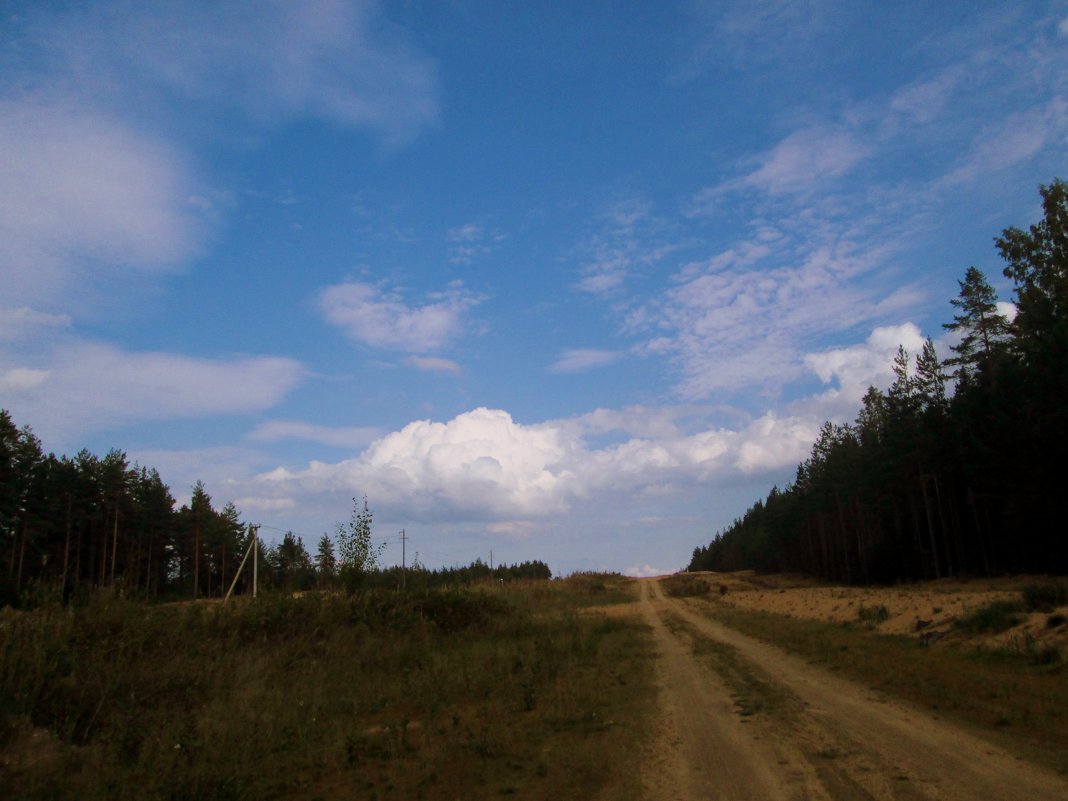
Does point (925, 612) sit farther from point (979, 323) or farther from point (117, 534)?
point (117, 534)

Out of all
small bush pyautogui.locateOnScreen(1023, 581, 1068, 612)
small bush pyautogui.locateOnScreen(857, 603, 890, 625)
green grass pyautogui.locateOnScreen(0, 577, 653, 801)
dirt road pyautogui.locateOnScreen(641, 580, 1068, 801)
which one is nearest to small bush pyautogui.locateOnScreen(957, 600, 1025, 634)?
small bush pyautogui.locateOnScreen(1023, 581, 1068, 612)

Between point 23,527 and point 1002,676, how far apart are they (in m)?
53.1

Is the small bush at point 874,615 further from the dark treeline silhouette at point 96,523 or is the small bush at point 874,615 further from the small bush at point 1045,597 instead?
the dark treeline silhouette at point 96,523

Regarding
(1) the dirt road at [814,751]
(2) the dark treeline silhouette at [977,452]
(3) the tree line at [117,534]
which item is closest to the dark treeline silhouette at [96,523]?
(3) the tree line at [117,534]

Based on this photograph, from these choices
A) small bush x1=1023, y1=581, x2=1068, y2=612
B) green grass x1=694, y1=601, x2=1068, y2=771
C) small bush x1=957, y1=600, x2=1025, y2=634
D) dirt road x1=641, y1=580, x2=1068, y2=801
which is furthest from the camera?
small bush x1=1023, y1=581, x2=1068, y2=612

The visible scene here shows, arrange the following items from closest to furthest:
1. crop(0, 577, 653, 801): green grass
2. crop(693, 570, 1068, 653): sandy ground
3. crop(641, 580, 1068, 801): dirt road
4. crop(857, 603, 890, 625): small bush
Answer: crop(641, 580, 1068, 801): dirt road < crop(0, 577, 653, 801): green grass < crop(693, 570, 1068, 653): sandy ground < crop(857, 603, 890, 625): small bush

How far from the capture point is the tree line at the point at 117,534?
27.4 meters

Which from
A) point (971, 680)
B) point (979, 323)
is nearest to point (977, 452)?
point (979, 323)

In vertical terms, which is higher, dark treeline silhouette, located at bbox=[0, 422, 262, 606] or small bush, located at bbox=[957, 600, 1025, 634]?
dark treeline silhouette, located at bbox=[0, 422, 262, 606]

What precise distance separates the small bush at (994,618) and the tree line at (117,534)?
1767 cm

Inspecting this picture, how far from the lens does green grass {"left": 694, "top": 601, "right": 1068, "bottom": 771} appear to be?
28.0 ft

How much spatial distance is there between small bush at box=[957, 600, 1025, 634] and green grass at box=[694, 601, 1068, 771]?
100cm

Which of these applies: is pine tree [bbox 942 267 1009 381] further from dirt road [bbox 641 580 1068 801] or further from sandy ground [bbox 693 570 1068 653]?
dirt road [bbox 641 580 1068 801]

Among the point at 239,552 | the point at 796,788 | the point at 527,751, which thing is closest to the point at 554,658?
the point at 527,751
